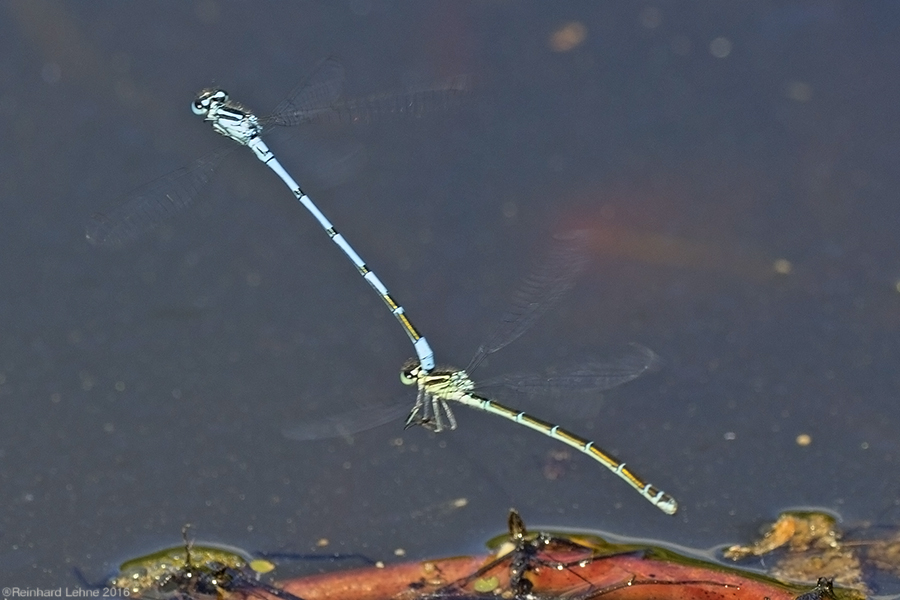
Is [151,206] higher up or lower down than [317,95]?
lower down

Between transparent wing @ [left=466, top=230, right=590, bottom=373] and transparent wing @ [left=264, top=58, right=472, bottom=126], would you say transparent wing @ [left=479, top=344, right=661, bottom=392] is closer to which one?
transparent wing @ [left=466, top=230, right=590, bottom=373]

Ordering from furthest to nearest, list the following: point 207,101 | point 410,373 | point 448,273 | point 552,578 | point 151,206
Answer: point 207,101, point 448,273, point 151,206, point 410,373, point 552,578

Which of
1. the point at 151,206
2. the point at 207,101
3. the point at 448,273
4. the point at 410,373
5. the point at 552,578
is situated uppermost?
the point at 207,101

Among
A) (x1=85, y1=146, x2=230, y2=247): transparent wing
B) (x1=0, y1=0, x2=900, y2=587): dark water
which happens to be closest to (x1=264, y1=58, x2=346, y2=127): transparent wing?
(x1=0, y1=0, x2=900, y2=587): dark water

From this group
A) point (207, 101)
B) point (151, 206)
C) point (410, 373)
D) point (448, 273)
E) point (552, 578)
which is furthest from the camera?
point (207, 101)

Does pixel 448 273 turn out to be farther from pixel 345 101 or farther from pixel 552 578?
pixel 552 578

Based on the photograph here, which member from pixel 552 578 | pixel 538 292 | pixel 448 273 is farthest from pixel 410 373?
pixel 552 578

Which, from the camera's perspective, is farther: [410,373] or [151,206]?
[151,206]

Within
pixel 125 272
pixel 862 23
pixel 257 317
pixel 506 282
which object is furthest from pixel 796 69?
pixel 125 272
